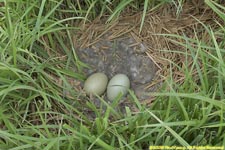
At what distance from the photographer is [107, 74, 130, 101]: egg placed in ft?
5.33

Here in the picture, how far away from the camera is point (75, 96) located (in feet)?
5.36

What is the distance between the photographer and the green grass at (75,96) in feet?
4.47

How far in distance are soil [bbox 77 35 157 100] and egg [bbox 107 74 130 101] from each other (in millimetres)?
67

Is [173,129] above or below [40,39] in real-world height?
below

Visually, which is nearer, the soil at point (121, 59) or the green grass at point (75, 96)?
the green grass at point (75, 96)

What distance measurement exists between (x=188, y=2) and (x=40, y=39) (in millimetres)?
627

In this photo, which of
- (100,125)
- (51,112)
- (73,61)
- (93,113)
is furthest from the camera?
(73,61)

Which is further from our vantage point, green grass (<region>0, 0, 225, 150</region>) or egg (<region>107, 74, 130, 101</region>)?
egg (<region>107, 74, 130, 101</region>)

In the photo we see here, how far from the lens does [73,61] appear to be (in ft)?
5.68

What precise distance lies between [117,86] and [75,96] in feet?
0.54

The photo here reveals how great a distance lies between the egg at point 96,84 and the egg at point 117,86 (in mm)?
27

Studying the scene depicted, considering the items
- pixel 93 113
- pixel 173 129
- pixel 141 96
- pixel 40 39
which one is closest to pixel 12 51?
pixel 40 39

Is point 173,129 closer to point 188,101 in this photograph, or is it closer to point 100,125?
point 188,101

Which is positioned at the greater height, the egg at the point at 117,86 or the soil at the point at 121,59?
the soil at the point at 121,59
